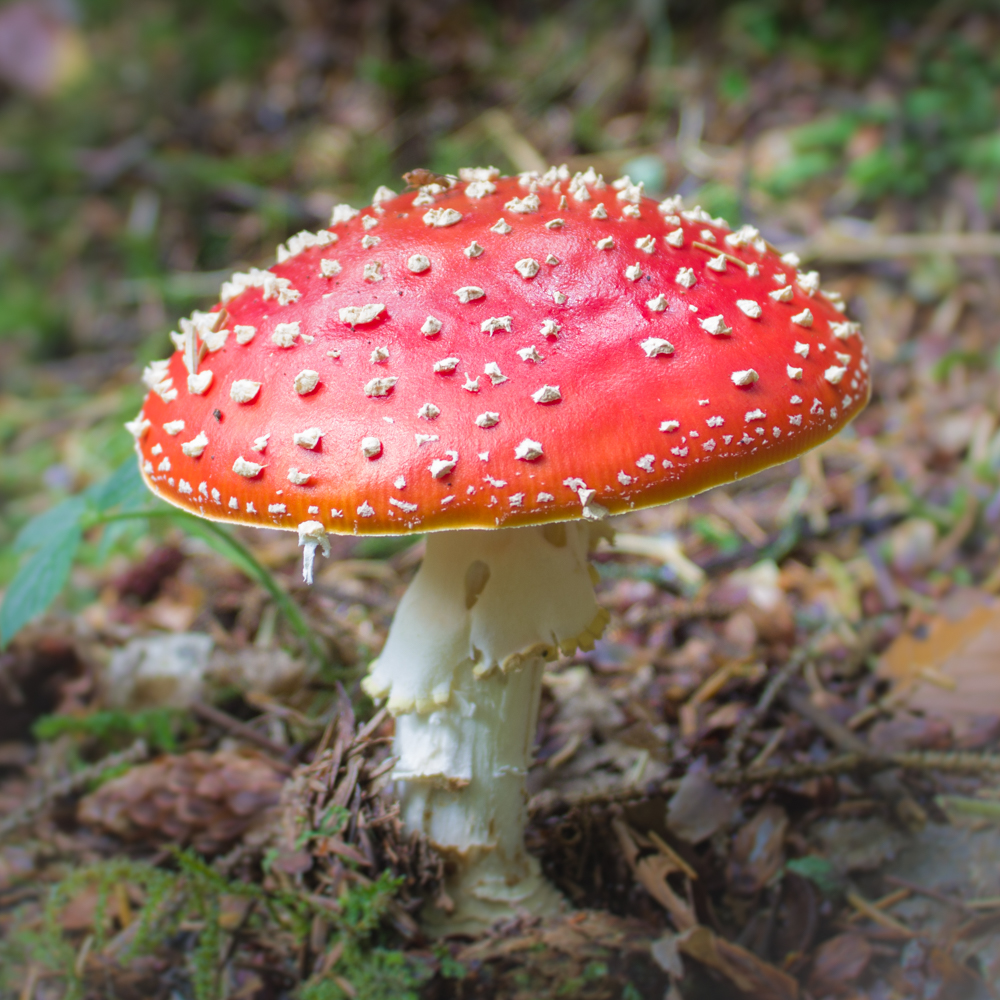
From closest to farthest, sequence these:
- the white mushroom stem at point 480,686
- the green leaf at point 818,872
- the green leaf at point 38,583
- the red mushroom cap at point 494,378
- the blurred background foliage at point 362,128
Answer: the red mushroom cap at point 494,378 → the white mushroom stem at point 480,686 → the green leaf at point 38,583 → the green leaf at point 818,872 → the blurred background foliage at point 362,128

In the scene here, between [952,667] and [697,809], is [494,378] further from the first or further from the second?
[952,667]

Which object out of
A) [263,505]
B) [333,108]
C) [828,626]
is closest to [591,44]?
[333,108]

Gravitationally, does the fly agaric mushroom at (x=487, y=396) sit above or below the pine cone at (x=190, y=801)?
above

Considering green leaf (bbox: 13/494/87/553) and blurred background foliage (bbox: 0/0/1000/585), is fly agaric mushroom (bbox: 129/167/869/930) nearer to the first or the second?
green leaf (bbox: 13/494/87/553)

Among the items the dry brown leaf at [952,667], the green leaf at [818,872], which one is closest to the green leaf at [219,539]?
the green leaf at [818,872]

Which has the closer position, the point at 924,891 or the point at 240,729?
the point at 924,891

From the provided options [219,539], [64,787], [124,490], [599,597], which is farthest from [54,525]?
[599,597]

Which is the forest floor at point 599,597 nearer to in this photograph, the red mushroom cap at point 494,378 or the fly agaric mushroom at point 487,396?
the fly agaric mushroom at point 487,396
